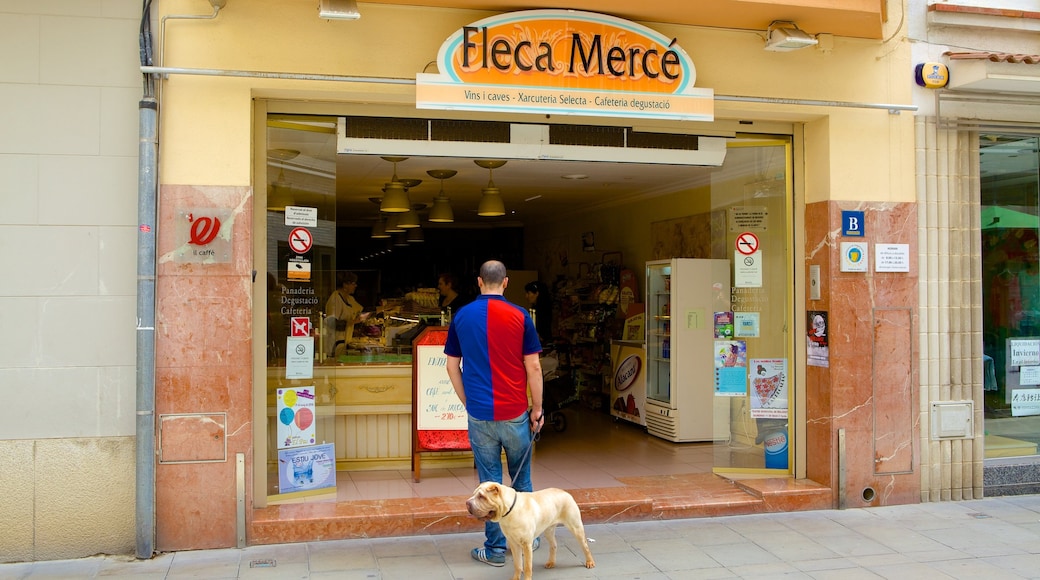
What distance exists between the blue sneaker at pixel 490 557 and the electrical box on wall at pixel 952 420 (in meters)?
3.73

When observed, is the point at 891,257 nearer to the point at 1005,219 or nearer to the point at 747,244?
the point at 747,244

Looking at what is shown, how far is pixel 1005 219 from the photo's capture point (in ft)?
24.2

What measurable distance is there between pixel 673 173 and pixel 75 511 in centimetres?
695

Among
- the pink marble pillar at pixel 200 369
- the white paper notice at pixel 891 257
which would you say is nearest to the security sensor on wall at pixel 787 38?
the white paper notice at pixel 891 257

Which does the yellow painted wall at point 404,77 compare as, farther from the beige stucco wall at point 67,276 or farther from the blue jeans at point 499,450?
the blue jeans at point 499,450

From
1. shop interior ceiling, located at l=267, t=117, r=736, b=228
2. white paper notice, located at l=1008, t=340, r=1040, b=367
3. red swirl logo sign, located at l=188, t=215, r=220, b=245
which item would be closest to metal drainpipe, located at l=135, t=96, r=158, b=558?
red swirl logo sign, located at l=188, t=215, r=220, b=245

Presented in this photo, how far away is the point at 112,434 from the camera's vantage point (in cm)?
542

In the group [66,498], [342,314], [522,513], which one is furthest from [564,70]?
[66,498]

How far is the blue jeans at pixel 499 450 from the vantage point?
5141mm

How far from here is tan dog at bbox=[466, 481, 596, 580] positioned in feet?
14.8

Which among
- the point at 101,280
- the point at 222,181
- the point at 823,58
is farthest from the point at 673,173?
the point at 101,280

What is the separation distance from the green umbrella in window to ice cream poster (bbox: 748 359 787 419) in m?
2.12

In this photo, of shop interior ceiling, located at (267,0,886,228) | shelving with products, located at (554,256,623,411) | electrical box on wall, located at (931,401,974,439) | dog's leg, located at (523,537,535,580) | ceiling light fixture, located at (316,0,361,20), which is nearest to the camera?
dog's leg, located at (523,537,535,580)

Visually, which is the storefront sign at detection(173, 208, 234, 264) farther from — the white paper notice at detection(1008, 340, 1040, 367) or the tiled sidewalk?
the white paper notice at detection(1008, 340, 1040, 367)
